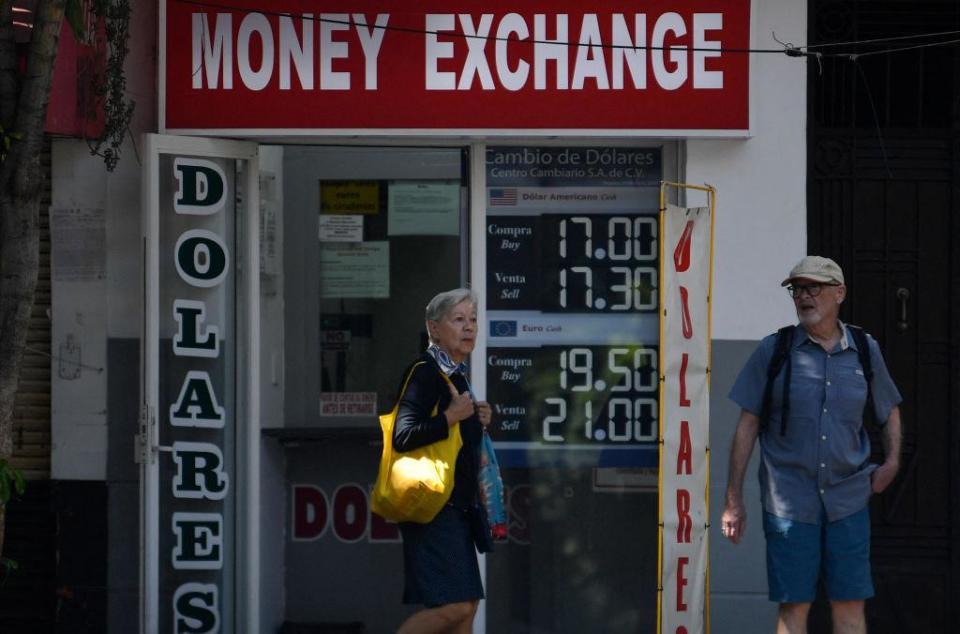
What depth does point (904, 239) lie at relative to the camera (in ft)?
24.8

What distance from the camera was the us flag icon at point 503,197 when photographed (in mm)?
7695

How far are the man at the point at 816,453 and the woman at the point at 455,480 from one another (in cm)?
110

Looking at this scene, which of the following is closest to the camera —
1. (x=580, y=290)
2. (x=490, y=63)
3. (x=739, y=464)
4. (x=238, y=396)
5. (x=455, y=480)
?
(x=455, y=480)

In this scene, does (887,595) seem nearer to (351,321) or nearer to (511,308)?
(511,308)

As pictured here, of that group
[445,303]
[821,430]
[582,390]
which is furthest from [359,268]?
[821,430]

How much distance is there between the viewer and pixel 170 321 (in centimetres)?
735

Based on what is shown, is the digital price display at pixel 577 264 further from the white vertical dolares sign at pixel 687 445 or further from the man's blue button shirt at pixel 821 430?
the man's blue button shirt at pixel 821 430

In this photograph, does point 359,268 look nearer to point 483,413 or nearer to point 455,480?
point 483,413

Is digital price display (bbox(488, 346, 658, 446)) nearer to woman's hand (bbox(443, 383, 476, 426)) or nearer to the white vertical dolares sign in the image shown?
the white vertical dolares sign

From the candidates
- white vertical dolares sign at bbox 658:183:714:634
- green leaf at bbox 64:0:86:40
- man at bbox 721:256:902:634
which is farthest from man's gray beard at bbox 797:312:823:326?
green leaf at bbox 64:0:86:40

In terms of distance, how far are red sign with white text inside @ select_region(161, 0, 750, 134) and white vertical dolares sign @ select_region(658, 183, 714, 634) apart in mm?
886

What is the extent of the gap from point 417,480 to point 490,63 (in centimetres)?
236

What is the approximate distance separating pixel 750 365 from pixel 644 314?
5.05 feet

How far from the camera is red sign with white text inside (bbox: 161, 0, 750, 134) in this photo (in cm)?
723
